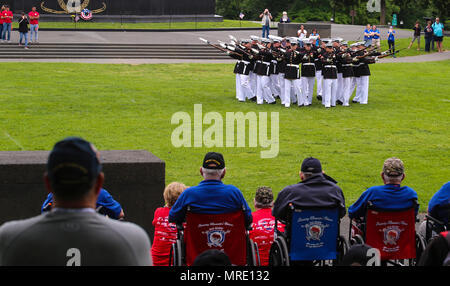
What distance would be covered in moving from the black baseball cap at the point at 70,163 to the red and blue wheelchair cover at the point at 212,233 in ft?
10.4

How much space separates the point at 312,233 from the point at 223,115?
13628 millimetres

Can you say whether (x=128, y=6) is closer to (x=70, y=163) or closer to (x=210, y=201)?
(x=210, y=201)

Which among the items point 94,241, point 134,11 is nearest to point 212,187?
point 94,241

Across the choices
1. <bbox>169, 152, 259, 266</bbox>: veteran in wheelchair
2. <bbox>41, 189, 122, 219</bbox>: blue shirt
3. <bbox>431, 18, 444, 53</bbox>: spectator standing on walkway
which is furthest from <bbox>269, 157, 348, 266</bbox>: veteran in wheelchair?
<bbox>431, 18, 444, 53</bbox>: spectator standing on walkway

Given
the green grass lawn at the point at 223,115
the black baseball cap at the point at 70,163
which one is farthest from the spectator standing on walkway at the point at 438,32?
the black baseball cap at the point at 70,163

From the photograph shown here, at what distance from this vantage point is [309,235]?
21.2 ft

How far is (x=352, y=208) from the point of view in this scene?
6.99m

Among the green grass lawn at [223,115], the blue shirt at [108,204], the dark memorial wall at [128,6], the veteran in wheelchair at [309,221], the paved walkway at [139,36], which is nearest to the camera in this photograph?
the veteran in wheelchair at [309,221]

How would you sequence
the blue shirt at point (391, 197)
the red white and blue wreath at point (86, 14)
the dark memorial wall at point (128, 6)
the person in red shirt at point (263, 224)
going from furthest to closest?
the red white and blue wreath at point (86, 14), the dark memorial wall at point (128, 6), the person in red shirt at point (263, 224), the blue shirt at point (391, 197)

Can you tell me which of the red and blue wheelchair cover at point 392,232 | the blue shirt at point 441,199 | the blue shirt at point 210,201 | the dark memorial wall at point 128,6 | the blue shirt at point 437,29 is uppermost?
the dark memorial wall at point 128,6

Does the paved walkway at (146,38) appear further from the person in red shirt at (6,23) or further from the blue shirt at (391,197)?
the blue shirt at (391,197)

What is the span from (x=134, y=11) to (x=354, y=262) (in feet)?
171

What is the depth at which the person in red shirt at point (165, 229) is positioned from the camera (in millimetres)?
7031

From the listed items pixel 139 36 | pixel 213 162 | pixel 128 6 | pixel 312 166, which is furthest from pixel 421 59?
pixel 213 162
